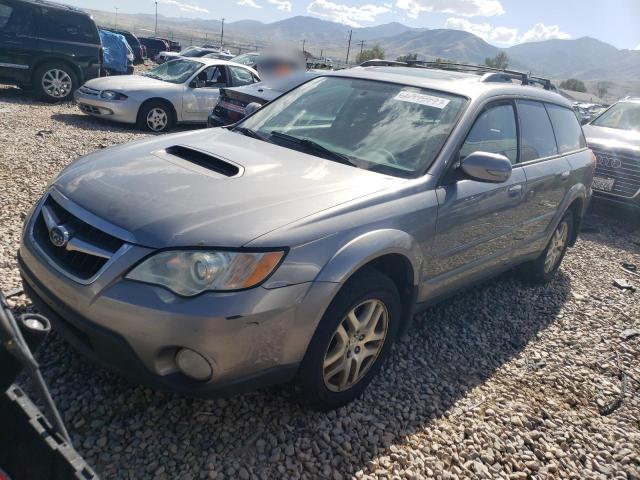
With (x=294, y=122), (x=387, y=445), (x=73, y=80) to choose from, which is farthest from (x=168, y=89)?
(x=387, y=445)

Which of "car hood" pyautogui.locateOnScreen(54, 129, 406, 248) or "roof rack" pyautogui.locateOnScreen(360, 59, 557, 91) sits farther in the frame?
"roof rack" pyautogui.locateOnScreen(360, 59, 557, 91)

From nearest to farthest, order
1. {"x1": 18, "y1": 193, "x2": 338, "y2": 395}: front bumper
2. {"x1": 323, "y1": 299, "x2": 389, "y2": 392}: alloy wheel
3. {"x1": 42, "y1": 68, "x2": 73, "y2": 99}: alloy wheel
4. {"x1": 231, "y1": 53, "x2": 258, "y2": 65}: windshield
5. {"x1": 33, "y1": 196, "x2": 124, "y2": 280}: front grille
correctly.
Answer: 1. {"x1": 18, "y1": 193, "x2": 338, "y2": 395}: front bumper
2. {"x1": 33, "y1": 196, "x2": 124, "y2": 280}: front grille
3. {"x1": 323, "y1": 299, "x2": 389, "y2": 392}: alloy wheel
4. {"x1": 42, "y1": 68, "x2": 73, "y2": 99}: alloy wheel
5. {"x1": 231, "y1": 53, "x2": 258, "y2": 65}: windshield

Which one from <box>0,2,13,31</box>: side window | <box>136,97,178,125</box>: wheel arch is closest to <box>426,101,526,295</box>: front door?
<box>136,97,178,125</box>: wheel arch

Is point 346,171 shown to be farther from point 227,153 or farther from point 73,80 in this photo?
point 73,80

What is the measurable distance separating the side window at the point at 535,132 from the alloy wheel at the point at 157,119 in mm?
7239

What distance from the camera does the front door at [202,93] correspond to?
9.84 m

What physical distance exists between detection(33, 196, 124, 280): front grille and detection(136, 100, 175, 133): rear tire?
292 inches

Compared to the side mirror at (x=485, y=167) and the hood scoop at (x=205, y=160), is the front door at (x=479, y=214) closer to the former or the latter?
the side mirror at (x=485, y=167)

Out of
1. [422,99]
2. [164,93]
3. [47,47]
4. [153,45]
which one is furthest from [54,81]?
[153,45]

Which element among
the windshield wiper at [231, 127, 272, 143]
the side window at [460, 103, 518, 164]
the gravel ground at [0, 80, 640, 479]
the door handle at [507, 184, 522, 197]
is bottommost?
the gravel ground at [0, 80, 640, 479]

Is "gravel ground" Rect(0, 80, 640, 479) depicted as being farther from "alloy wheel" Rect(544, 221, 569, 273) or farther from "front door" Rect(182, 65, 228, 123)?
"front door" Rect(182, 65, 228, 123)

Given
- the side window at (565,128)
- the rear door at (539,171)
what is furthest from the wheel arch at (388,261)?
the side window at (565,128)

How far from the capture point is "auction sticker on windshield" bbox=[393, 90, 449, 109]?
324cm

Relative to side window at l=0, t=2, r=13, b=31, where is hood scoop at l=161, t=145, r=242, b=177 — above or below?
below
